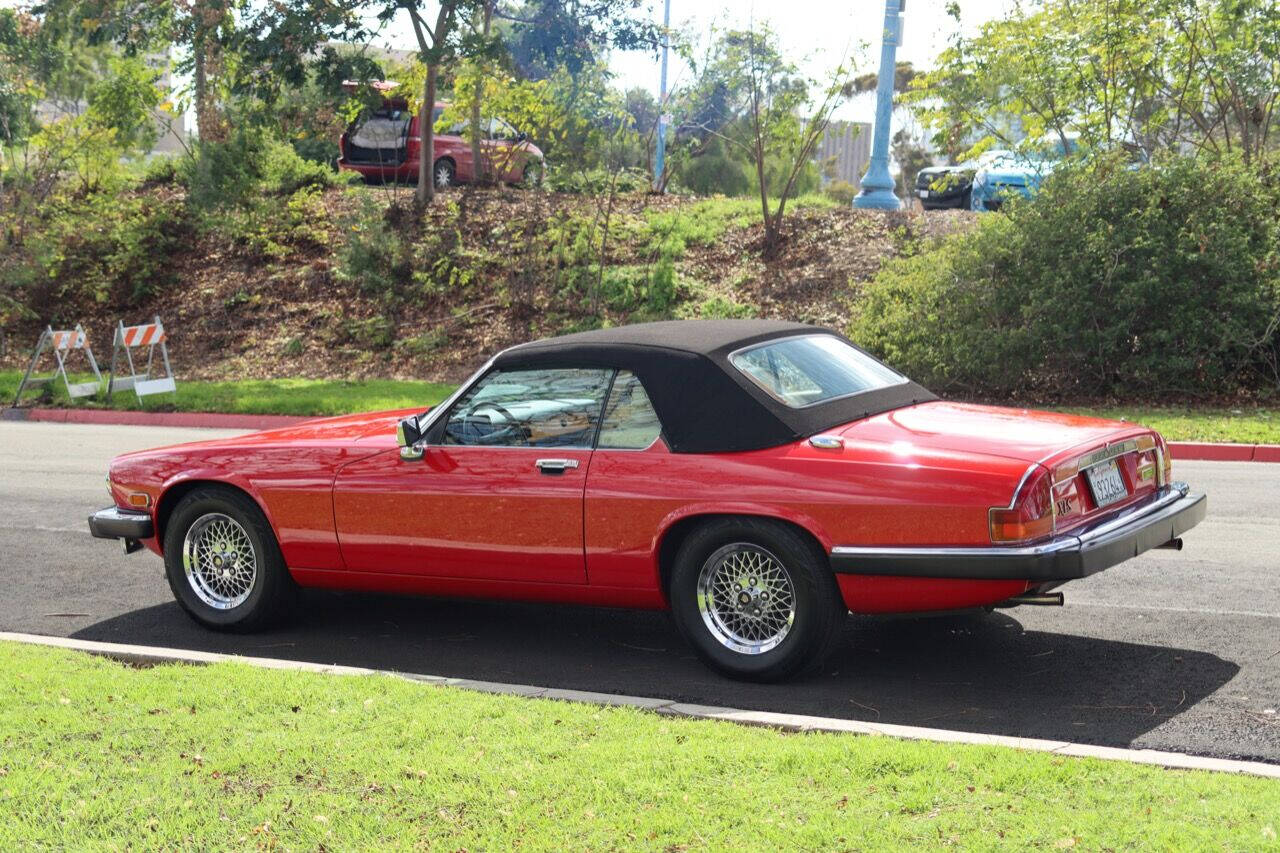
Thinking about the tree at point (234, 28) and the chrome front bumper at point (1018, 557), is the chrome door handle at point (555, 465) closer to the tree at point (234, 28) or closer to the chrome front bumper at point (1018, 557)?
the chrome front bumper at point (1018, 557)

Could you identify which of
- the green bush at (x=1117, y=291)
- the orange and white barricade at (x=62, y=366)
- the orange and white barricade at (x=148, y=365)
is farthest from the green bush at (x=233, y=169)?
the green bush at (x=1117, y=291)

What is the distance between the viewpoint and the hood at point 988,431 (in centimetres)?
570

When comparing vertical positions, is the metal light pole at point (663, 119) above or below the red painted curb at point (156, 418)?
above

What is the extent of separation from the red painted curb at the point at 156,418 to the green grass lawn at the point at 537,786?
12396mm

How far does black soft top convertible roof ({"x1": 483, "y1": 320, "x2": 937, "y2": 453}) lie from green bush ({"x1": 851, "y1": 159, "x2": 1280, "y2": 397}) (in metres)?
11.4

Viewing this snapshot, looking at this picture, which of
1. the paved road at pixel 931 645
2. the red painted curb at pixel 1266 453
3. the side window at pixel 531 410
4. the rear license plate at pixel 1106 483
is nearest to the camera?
the paved road at pixel 931 645

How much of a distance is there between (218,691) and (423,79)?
2103 cm

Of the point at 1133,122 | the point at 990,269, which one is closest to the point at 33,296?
the point at 990,269

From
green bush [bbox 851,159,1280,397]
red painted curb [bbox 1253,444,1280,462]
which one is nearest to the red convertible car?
red painted curb [bbox 1253,444,1280,462]

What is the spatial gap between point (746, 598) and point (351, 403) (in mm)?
12956

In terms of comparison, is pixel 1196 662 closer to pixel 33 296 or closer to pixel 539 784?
pixel 539 784

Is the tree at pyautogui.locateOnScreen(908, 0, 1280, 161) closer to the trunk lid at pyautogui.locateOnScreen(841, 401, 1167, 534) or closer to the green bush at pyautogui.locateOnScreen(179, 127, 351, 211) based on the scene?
the green bush at pyautogui.locateOnScreen(179, 127, 351, 211)

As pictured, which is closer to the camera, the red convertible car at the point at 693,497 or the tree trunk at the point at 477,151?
the red convertible car at the point at 693,497

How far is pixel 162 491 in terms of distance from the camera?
289 inches
